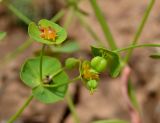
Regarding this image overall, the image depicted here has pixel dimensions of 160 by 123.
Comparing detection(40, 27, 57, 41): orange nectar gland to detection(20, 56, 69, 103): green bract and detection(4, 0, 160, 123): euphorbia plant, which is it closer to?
detection(4, 0, 160, 123): euphorbia plant

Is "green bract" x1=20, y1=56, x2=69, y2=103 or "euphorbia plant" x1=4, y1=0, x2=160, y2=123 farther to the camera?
"green bract" x1=20, y1=56, x2=69, y2=103

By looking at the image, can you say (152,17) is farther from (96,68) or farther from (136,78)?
(96,68)

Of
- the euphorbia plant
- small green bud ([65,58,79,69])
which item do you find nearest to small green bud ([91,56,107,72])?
the euphorbia plant

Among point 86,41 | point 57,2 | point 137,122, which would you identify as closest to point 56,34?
point 137,122

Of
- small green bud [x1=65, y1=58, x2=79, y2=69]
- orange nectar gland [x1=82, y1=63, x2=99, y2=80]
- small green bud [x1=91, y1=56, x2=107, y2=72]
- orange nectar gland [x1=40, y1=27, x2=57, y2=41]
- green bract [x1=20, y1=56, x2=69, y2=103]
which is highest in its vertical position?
orange nectar gland [x1=40, y1=27, x2=57, y2=41]

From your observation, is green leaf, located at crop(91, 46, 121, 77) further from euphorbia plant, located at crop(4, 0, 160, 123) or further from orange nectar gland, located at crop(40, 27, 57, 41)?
orange nectar gland, located at crop(40, 27, 57, 41)

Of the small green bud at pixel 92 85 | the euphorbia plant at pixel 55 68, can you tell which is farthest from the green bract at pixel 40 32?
the small green bud at pixel 92 85

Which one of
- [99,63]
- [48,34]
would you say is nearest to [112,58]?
[99,63]

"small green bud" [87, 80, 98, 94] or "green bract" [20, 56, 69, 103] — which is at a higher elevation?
"small green bud" [87, 80, 98, 94]

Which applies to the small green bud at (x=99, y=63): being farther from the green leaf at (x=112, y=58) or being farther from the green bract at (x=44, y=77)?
the green bract at (x=44, y=77)
